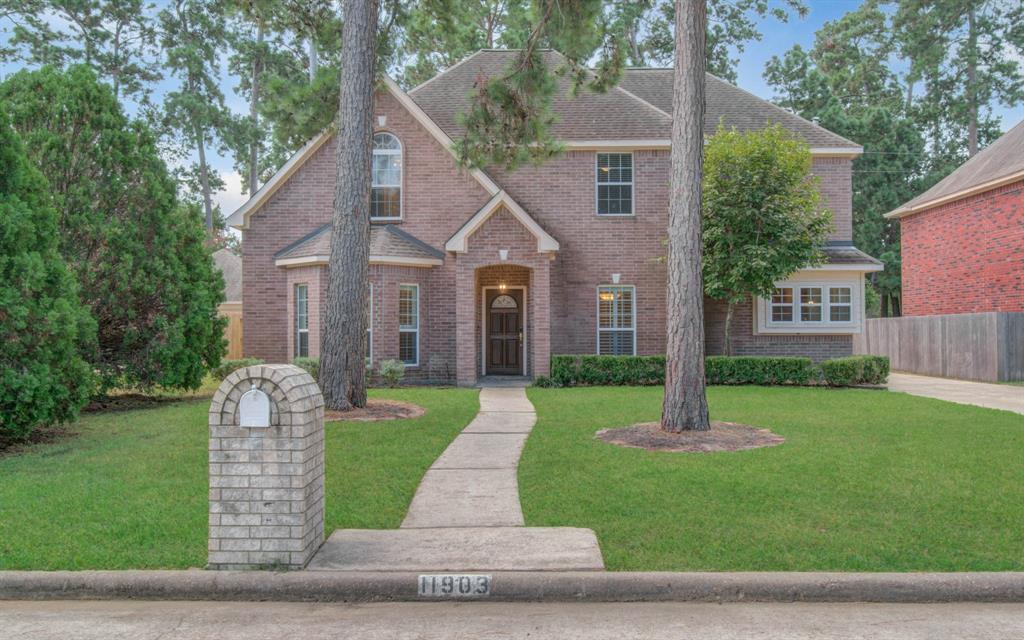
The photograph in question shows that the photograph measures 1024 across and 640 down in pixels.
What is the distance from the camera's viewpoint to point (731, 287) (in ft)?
55.1

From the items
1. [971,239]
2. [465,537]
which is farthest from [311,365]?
[971,239]

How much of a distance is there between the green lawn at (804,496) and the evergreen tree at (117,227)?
7076mm

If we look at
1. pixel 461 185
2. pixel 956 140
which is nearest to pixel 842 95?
pixel 956 140

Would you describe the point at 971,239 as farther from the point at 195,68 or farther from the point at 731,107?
the point at 195,68

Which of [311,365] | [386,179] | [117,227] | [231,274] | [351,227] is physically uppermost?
[386,179]

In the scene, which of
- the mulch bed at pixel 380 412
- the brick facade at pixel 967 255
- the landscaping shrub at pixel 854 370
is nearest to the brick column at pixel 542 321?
the mulch bed at pixel 380 412

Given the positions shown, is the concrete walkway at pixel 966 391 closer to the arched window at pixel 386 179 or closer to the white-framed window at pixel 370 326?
the white-framed window at pixel 370 326

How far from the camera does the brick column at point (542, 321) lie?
16.8 m

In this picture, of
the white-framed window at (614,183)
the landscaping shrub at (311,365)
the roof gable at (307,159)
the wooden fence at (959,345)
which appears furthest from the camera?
the wooden fence at (959,345)

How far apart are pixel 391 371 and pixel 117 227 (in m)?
6.13

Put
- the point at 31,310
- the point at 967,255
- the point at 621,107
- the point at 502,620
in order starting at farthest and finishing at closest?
the point at 967,255 → the point at 621,107 → the point at 31,310 → the point at 502,620

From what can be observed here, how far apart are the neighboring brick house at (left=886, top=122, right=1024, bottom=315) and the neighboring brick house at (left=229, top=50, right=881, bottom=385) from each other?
5347mm

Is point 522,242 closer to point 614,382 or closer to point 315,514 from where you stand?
point 614,382

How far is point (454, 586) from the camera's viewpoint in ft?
14.6
